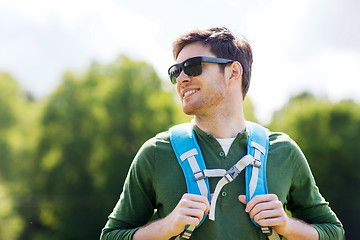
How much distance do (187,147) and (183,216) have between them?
0.57 m

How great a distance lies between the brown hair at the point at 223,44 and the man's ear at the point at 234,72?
7 centimetres

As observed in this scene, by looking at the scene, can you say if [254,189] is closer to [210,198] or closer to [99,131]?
[210,198]

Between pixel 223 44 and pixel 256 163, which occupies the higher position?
pixel 223 44

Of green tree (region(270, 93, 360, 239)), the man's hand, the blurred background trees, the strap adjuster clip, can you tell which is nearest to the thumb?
the man's hand

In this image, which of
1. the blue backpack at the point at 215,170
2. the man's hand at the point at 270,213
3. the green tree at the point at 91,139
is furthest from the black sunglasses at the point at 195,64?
the green tree at the point at 91,139

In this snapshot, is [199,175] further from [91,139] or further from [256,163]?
[91,139]

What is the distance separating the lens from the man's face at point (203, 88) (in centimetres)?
334

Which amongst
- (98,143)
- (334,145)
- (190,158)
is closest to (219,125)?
(190,158)

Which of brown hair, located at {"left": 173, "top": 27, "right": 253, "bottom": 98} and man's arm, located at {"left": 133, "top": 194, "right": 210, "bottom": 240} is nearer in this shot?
man's arm, located at {"left": 133, "top": 194, "right": 210, "bottom": 240}

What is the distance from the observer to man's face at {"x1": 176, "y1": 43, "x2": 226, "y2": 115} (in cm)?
334

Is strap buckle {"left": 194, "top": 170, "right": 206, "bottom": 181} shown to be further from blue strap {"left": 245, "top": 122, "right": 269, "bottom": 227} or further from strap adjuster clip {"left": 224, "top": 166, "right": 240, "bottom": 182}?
blue strap {"left": 245, "top": 122, "right": 269, "bottom": 227}

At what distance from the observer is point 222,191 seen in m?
3.09

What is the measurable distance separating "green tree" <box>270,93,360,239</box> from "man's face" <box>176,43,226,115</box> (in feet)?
89.3

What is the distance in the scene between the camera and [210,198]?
3.01 metres
